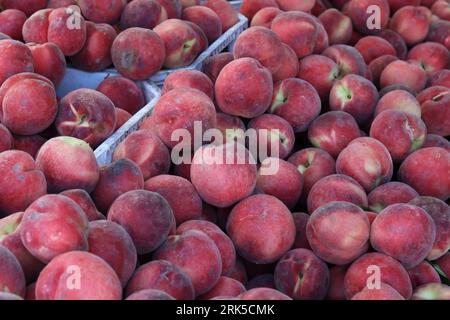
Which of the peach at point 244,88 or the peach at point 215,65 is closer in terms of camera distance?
the peach at point 244,88

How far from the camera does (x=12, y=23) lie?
5.35 feet

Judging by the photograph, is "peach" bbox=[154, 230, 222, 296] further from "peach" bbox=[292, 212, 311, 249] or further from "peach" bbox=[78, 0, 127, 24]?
"peach" bbox=[78, 0, 127, 24]

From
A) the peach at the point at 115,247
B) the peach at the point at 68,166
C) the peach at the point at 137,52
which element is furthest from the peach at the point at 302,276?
the peach at the point at 137,52

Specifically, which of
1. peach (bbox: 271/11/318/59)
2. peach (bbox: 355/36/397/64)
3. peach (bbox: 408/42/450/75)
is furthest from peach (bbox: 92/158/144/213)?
peach (bbox: 408/42/450/75)

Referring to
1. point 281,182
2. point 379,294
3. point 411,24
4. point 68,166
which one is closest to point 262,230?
point 281,182

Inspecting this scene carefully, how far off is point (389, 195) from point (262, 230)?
1.07ft

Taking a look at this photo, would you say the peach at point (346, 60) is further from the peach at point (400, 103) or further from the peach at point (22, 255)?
the peach at point (22, 255)

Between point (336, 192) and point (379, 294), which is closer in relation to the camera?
point (379, 294)

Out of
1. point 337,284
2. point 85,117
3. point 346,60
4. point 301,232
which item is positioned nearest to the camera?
point 337,284

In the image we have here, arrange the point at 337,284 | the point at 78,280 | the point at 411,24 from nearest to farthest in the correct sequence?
the point at 78,280 → the point at 337,284 → the point at 411,24

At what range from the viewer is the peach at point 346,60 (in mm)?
1684

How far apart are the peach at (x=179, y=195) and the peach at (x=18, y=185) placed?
0.77 ft

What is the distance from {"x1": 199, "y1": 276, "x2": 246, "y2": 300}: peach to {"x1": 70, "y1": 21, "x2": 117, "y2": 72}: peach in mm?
893

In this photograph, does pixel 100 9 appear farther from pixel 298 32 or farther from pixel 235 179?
pixel 235 179
